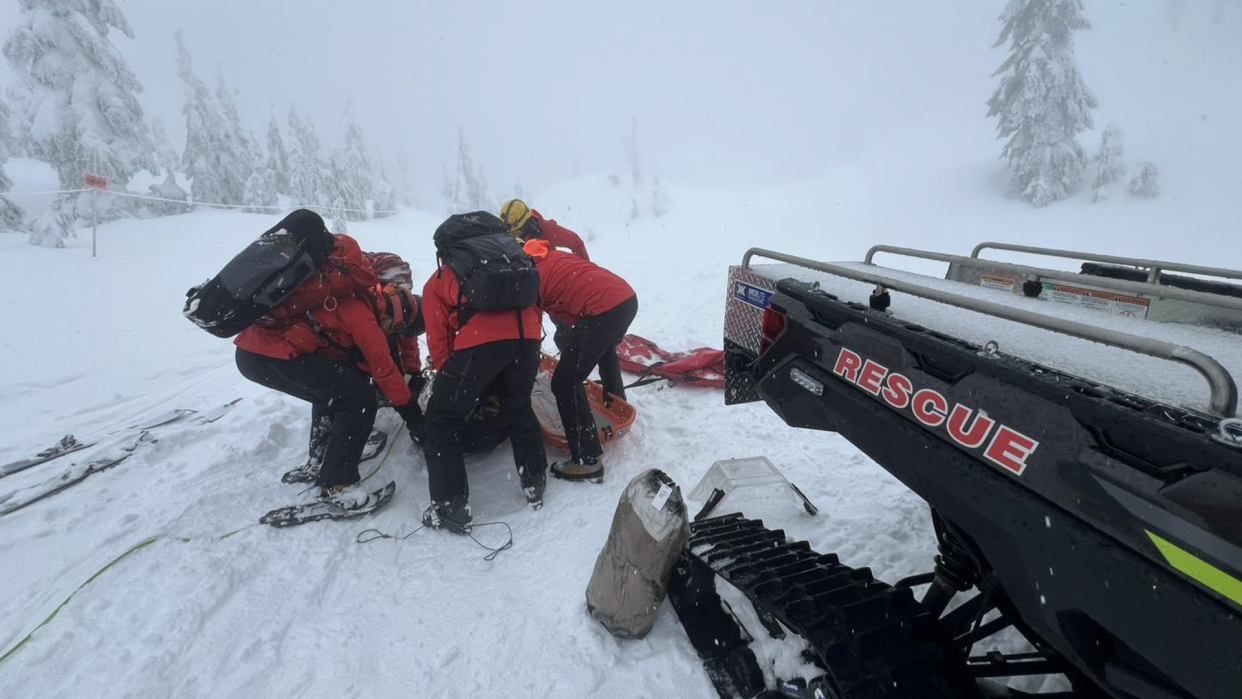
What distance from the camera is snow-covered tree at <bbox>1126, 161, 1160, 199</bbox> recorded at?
2166cm

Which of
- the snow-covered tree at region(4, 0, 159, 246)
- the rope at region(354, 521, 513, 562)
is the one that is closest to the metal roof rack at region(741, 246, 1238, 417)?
the rope at region(354, 521, 513, 562)

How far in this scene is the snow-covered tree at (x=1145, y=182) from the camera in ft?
71.1

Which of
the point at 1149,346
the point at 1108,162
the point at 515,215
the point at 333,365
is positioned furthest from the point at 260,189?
the point at 1108,162

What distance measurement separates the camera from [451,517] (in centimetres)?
350

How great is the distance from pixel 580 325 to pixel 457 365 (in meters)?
0.96

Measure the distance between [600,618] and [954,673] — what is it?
145 cm

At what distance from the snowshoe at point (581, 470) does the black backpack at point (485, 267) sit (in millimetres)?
1334

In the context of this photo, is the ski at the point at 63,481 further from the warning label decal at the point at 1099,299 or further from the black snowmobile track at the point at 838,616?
the warning label decal at the point at 1099,299

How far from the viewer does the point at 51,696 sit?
2.18 metres

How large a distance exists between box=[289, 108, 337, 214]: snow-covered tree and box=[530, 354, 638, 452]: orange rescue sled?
115 feet

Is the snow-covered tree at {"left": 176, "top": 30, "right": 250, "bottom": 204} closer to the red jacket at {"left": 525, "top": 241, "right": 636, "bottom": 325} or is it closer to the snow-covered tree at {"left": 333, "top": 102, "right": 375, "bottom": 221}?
the snow-covered tree at {"left": 333, "top": 102, "right": 375, "bottom": 221}

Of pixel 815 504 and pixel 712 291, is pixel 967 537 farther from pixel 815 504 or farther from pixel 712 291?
pixel 712 291

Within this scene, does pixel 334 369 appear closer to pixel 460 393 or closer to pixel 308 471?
pixel 308 471

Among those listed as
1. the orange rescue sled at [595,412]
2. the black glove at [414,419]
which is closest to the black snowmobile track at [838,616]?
the orange rescue sled at [595,412]
